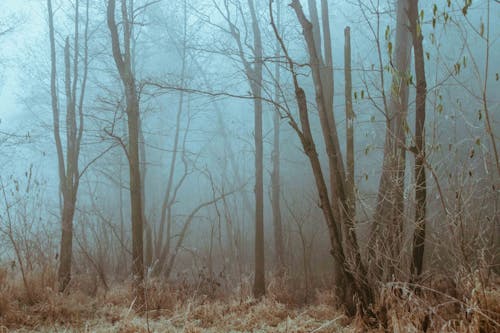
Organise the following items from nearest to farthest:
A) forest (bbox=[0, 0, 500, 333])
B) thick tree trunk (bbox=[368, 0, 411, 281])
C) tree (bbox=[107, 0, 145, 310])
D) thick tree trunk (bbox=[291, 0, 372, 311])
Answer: forest (bbox=[0, 0, 500, 333])
thick tree trunk (bbox=[368, 0, 411, 281])
thick tree trunk (bbox=[291, 0, 372, 311])
tree (bbox=[107, 0, 145, 310])

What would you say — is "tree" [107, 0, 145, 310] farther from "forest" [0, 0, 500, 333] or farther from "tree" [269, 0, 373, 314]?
"tree" [269, 0, 373, 314]

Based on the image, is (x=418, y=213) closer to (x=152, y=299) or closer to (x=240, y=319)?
(x=240, y=319)

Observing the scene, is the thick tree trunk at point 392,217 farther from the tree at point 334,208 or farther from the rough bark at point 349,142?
the rough bark at point 349,142

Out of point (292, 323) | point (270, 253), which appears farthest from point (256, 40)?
point (292, 323)

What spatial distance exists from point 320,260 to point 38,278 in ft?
17.4

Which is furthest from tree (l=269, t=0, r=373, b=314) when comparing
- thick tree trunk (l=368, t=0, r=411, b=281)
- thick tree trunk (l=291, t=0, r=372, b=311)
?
thick tree trunk (l=368, t=0, r=411, b=281)

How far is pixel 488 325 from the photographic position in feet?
8.41

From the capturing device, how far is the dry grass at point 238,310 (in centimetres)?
277

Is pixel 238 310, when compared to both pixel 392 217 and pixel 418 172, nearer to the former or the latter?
pixel 392 217

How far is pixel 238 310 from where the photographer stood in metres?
5.01

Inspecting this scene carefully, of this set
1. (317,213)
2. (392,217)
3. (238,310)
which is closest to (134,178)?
(238,310)

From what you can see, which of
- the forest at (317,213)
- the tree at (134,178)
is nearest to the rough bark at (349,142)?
the forest at (317,213)

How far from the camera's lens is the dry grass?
277cm

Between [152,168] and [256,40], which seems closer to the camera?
[256,40]
